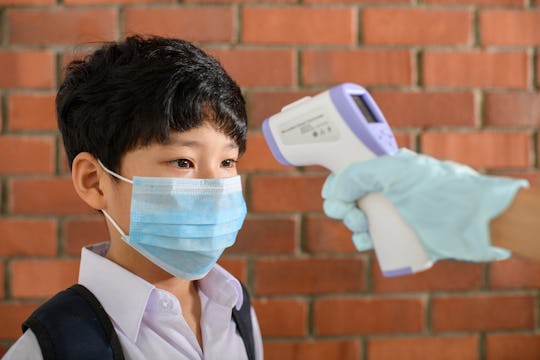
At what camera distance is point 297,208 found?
1.34 metres

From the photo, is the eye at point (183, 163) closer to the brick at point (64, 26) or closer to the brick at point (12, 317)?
the brick at point (64, 26)

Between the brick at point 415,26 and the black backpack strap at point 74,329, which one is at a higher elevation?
the brick at point 415,26

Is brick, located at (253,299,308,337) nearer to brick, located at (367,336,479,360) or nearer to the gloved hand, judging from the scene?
brick, located at (367,336,479,360)

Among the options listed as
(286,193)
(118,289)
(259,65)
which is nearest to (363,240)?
(118,289)

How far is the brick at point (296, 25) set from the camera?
4.33ft

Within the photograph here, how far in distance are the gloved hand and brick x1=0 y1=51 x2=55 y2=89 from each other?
0.84m

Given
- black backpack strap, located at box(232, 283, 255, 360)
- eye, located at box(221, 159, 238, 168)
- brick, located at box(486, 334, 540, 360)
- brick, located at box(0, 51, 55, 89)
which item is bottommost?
brick, located at box(486, 334, 540, 360)

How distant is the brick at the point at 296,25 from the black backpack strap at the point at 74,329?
0.72 m

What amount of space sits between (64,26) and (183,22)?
0.27 meters

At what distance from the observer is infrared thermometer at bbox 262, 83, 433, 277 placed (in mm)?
751

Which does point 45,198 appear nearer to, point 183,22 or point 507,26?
point 183,22

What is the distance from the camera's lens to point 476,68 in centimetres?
137

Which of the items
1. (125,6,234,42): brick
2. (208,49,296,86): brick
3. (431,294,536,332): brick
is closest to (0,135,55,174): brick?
(125,6,234,42): brick

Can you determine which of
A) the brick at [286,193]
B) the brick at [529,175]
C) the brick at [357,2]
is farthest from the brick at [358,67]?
the brick at [529,175]
